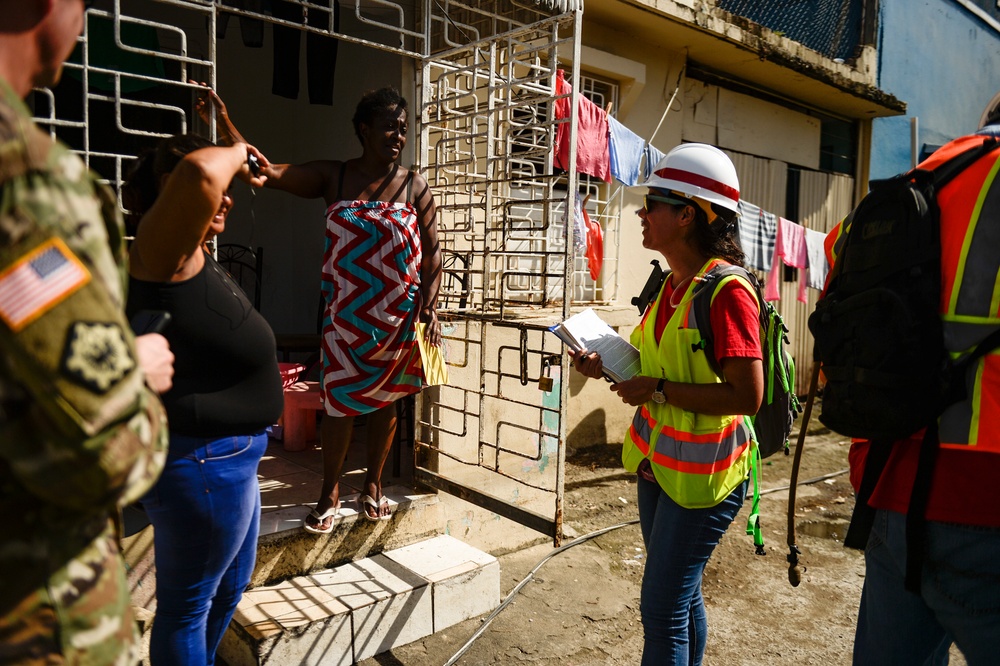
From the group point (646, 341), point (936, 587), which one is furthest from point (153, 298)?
point (936, 587)

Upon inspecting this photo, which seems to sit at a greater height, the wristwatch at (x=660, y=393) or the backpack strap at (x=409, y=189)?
the backpack strap at (x=409, y=189)

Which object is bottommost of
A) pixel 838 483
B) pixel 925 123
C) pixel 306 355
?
pixel 838 483

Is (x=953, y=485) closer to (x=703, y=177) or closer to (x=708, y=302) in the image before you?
(x=708, y=302)

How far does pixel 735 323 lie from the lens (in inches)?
82.4

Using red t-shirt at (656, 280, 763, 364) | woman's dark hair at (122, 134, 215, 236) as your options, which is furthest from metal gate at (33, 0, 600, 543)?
woman's dark hair at (122, 134, 215, 236)

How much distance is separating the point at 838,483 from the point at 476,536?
3.59 metres

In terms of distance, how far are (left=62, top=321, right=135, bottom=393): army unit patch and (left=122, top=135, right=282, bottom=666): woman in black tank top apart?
2.80 ft

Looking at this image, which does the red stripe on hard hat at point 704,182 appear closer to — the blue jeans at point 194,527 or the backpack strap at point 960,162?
the backpack strap at point 960,162

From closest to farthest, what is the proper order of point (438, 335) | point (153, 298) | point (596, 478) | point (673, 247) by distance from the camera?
1. point (153, 298)
2. point (673, 247)
3. point (438, 335)
4. point (596, 478)

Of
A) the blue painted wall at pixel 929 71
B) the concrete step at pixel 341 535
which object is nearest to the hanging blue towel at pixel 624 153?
the concrete step at pixel 341 535

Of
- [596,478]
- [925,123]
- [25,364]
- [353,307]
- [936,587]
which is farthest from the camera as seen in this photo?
[925,123]

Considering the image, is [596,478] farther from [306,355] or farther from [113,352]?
[113,352]

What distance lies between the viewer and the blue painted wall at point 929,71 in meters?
10.1

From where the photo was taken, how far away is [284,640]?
2898 mm
